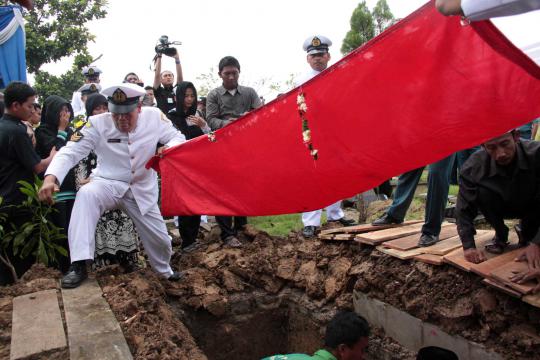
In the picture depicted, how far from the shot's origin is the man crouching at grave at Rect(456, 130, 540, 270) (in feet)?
10.3

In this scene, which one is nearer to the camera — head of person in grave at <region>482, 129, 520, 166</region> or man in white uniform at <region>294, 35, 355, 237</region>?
head of person in grave at <region>482, 129, 520, 166</region>

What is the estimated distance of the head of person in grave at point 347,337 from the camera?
2943mm

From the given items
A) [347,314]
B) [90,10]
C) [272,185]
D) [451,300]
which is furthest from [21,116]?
[90,10]

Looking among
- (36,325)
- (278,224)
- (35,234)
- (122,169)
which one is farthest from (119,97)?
(278,224)

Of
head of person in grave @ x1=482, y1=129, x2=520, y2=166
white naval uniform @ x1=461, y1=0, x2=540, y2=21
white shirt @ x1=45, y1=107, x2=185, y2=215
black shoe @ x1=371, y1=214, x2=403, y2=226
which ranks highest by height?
white naval uniform @ x1=461, y1=0, x2=540, y2=21

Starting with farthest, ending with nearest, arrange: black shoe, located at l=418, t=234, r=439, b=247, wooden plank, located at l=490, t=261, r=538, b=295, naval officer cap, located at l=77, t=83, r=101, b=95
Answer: naval officer cap, located at l=77, t=83, r=101, b=95 < black shoe, located at l=418, t=234, r=439, b=247 < wooden plank, located at l=490, t=261, r=538, b=295

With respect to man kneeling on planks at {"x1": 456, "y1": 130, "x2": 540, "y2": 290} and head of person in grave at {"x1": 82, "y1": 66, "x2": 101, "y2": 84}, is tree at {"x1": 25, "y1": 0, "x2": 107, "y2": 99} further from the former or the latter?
man kneeling on planks at {"x1": 456, "y1": 130, "x2": 540, "y2": 290}

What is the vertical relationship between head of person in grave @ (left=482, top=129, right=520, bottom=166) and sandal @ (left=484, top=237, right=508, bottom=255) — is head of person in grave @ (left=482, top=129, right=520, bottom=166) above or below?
above

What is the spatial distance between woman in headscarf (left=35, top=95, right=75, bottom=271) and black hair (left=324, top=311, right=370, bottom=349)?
281 cm

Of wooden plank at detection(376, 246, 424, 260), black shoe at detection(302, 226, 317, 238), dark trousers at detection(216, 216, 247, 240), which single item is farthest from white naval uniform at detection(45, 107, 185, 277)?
wooden plank at detection(376, 246, 424, 260)

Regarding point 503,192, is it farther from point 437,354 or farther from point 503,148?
point 437,354

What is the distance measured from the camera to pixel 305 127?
3.43m

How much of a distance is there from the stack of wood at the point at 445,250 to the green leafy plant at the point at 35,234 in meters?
2.72

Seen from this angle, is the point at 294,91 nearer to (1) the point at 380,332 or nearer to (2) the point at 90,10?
(1) the point at 380,332
